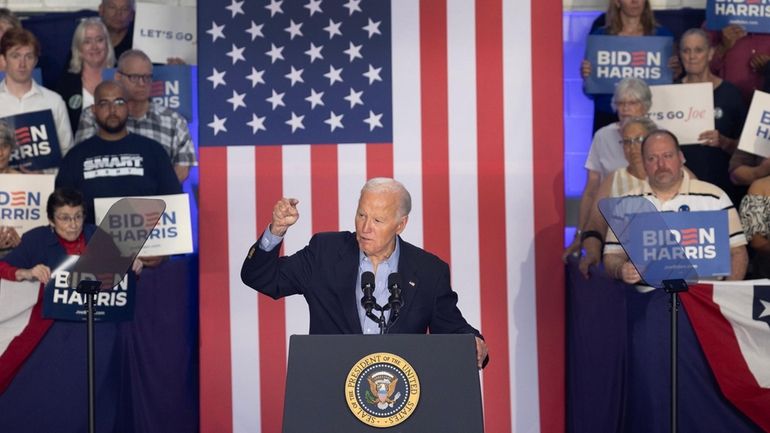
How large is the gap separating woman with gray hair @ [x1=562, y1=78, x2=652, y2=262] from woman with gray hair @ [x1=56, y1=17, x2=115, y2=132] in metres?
2.97

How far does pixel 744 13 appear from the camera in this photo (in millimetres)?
6816

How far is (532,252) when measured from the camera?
621cm

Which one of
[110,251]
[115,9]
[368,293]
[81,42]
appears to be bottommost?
[368,293]

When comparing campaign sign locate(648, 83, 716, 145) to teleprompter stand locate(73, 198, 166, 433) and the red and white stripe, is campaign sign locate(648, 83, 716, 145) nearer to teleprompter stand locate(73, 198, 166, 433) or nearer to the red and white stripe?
the red and white stripe

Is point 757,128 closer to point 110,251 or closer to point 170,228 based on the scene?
point 170,228

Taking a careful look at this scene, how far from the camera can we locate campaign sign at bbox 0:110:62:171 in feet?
22.0

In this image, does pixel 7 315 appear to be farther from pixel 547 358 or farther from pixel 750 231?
pixel 750 231

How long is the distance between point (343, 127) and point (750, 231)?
86.9 inches

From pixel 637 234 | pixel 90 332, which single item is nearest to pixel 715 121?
pixel 637 234

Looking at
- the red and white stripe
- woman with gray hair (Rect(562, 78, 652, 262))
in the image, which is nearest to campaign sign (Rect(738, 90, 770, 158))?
woman with gray hair (Rect(562, 78, 652, 262))

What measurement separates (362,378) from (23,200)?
3694mm

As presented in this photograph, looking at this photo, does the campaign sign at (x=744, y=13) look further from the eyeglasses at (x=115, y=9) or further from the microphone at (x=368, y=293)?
the microphone at (x=368, y=293)

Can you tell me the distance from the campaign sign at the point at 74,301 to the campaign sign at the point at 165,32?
191 centimetres

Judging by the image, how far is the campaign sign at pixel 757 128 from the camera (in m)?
6.36
